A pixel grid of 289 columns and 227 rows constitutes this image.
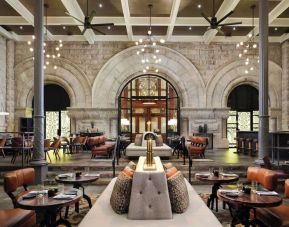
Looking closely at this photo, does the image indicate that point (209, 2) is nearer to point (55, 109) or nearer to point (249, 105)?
point (249, 105)

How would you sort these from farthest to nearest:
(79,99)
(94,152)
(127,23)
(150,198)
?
(79,99), (127,23), (94,152), (150,198)

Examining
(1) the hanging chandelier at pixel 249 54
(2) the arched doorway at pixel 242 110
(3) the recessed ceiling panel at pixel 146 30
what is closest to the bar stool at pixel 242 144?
(2) the arched doorway at pixel 242 110

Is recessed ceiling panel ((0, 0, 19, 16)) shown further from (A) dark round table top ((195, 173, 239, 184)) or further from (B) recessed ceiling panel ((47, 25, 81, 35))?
(A) dark round table top ((195, 173, 239, 184))

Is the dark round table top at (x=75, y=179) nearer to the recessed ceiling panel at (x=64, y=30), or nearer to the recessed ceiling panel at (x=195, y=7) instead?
the recessed ceiling panel at (x=195, y=7)

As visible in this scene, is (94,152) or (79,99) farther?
(79,99)

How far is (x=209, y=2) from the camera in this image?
11.4 metres

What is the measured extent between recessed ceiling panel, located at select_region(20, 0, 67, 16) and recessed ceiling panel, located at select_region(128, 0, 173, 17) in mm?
2550

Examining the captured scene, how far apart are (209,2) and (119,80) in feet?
19.1

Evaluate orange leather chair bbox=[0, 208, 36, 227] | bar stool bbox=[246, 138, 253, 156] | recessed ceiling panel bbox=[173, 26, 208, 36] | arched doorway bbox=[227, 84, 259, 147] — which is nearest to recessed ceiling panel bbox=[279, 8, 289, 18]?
recessed ceiling panel bbox=[173, 26, 208, 36]

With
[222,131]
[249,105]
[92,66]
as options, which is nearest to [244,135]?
[222,131]

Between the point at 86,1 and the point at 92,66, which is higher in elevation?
the point at 86,1

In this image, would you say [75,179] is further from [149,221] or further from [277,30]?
[277,30]

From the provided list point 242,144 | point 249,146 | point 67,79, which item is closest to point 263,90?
point 249,146

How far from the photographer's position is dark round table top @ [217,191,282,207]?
3.71 metres
